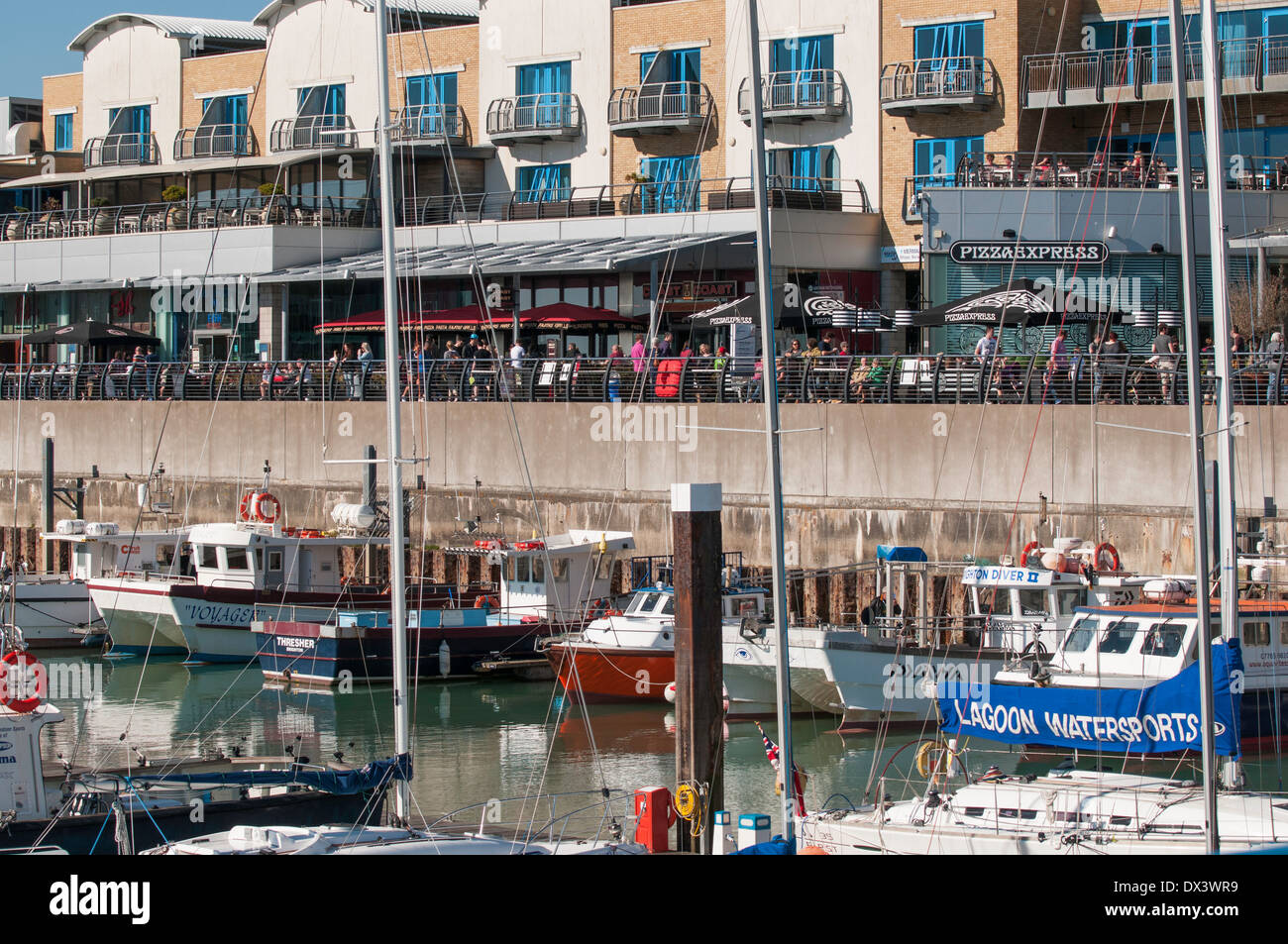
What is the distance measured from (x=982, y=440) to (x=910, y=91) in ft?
54.0

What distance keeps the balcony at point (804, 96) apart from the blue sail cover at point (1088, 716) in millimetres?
27280

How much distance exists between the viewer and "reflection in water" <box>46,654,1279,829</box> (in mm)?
23828

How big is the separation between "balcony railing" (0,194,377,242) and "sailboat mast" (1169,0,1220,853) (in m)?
35.8

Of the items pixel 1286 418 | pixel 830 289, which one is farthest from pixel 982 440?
pixel 830 289

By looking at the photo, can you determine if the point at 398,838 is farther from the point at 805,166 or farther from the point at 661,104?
the point at 661,104

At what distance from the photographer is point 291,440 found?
4178 centimetres

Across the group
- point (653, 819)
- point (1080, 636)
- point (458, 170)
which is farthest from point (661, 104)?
point (653, 819)

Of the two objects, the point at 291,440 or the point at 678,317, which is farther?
the point at 678,317

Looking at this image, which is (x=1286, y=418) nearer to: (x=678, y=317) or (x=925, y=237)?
(x=925, y=237)

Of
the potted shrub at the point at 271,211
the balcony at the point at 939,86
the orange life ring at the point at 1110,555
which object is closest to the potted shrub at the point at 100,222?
the potted shrub at the point at 271,211

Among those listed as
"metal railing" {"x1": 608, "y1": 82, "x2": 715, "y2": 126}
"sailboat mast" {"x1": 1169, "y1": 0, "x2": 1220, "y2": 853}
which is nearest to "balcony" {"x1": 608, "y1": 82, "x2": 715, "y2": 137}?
"metal railing" {"x1": 608, "y1": 82, "x2": 715, "y2": 126}

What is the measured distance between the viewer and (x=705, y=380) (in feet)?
119

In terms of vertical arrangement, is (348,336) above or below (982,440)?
above

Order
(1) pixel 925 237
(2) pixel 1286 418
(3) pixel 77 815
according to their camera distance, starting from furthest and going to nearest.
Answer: (1) pixel 925 237 < (2) pixel 1286 418 < (3) pixel 77 815
